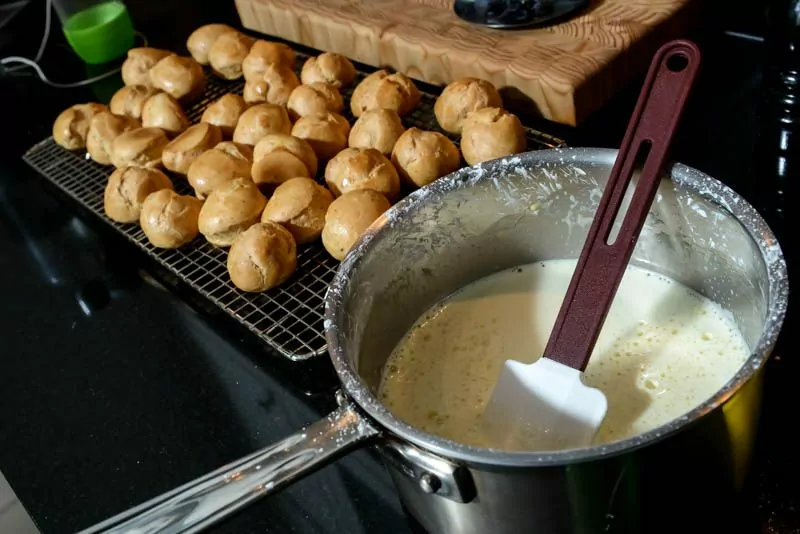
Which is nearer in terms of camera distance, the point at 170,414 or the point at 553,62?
the point at 170,414

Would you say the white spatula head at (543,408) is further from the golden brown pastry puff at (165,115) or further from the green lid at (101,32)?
the green lid at (101,32)

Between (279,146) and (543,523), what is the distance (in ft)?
2.21

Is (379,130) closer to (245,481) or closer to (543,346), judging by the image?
(543,346)

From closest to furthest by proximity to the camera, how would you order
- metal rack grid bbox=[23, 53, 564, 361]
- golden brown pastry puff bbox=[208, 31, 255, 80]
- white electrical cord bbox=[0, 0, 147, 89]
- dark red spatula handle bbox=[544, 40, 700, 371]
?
1. dark red spatula handle bbox=[544, 40, 700, 371]
2. metal rack grid bbox=[23, 53, 564, 361]
3. golden brown pastry puff bbox=[208, 31, 255, 80]
4. white electrical cord bbox=[0, 0, 147, 89]

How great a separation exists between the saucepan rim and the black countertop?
0.19m

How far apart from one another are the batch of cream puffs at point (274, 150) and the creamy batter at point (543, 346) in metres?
0.20

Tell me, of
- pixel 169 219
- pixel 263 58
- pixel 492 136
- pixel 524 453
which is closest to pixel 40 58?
pixel 263 58

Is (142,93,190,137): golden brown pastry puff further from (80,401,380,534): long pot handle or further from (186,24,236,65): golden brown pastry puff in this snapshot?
(80,401,380,534): long pot handle

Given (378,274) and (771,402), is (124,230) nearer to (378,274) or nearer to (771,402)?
(378,274)

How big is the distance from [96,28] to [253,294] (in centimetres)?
91

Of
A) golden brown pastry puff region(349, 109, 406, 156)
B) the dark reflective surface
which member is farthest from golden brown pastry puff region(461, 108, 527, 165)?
the dark reflective surface

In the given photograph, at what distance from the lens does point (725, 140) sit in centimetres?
97

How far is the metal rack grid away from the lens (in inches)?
32.8

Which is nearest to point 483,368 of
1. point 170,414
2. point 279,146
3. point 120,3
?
point 170,414
